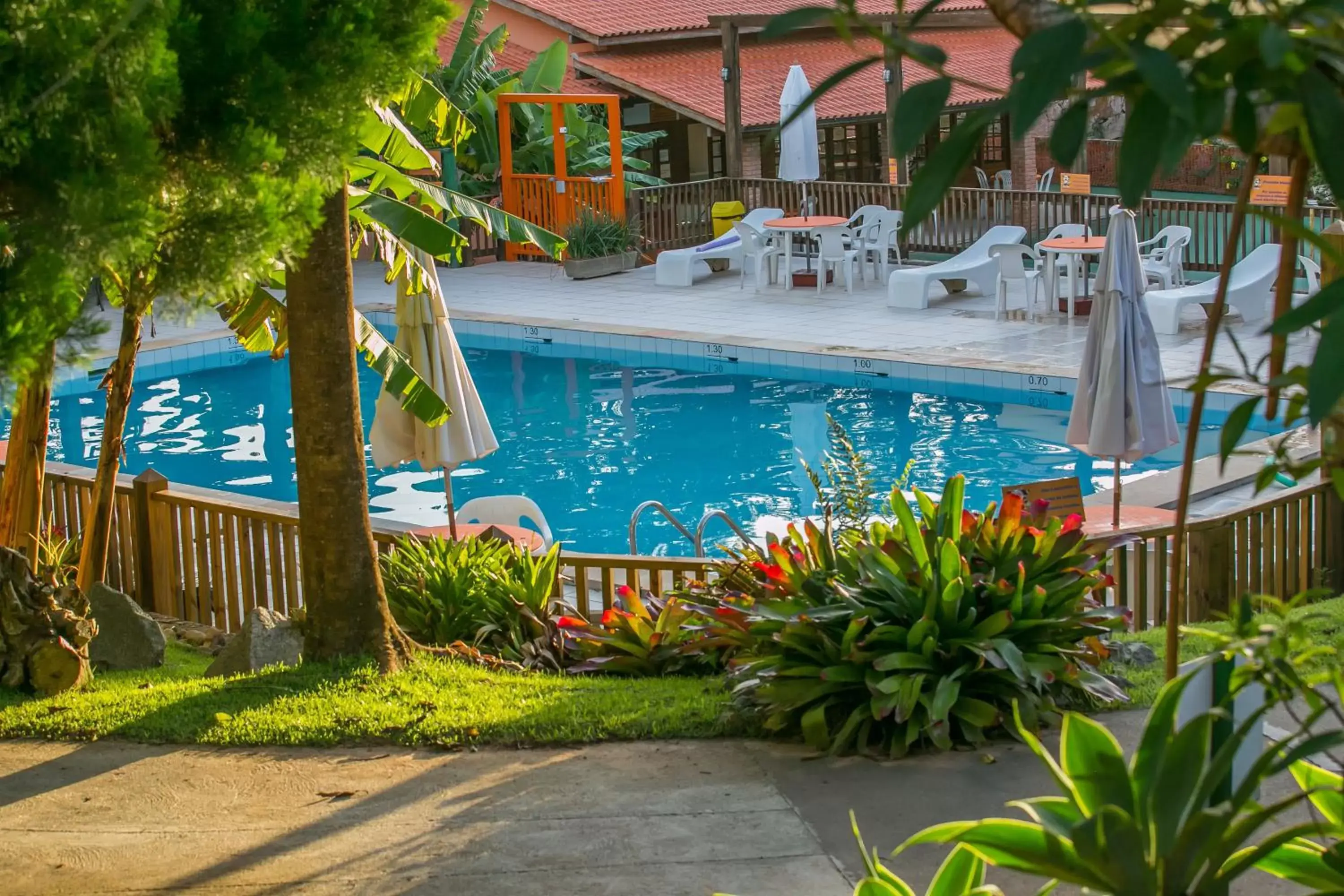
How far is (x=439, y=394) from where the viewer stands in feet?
29.8

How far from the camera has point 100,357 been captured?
55.6 feet

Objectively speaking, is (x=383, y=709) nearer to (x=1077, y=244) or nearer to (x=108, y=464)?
(x=108, y=464)

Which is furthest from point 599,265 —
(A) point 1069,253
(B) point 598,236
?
(A) point 1069,253

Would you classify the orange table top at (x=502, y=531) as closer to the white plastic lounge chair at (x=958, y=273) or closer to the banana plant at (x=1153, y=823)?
the banana plant at (x=1153, y=823)

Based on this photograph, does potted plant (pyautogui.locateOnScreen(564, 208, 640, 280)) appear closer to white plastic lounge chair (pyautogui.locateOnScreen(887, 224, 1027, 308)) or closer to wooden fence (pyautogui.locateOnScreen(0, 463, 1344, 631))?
white plastic lounge chair (pyautogui.locateOnScreen(887, 224, 1027, 308))

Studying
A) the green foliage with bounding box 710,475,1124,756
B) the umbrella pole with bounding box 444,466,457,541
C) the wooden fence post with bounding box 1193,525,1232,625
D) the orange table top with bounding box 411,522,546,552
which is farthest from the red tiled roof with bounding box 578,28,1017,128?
the green foliage with bounding box 710,475,1124,756

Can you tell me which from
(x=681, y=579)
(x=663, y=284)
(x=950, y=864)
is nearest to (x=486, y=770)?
(x=681, y=579)

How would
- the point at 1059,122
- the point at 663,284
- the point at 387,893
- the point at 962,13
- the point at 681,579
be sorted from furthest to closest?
the point at 663,284
the point at 962,13
the point at 681,579
the point at 387,893
the point at 1059,122

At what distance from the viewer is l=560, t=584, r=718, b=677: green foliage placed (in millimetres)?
6941

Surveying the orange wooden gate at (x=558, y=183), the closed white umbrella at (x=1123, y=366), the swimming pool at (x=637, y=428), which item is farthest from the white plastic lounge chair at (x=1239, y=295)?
the orange wooden gate at (x=558, y=183)

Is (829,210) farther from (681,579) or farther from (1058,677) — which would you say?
(1058,677)

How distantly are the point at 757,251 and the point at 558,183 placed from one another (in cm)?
364

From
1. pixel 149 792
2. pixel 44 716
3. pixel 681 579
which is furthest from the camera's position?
pixel 681 579

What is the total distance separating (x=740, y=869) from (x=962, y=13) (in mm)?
16251
